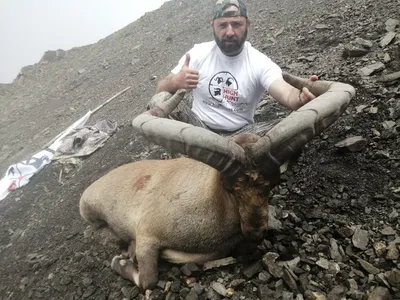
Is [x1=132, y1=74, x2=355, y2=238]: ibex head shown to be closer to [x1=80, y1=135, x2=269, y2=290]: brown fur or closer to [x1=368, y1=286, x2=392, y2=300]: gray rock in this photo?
[x1=80, y1=135, x2=269, y2=290]: brown fur

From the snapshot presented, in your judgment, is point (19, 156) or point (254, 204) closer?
point (254, 204)

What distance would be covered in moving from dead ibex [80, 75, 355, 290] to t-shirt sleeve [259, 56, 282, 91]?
99 cm

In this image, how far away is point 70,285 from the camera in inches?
178

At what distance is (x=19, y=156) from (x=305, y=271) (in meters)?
10.7

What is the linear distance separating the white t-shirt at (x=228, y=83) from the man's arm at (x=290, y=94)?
1.03 ft

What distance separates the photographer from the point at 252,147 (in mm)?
3129

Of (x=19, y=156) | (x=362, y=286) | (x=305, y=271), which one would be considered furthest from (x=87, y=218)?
(x=19, y=156)

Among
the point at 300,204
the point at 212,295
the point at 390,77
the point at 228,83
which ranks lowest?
the point at 300,204

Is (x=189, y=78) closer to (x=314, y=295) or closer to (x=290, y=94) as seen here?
(x=290, y=94)

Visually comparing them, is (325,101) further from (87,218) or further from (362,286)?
(87,218)

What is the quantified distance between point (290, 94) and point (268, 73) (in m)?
0.80

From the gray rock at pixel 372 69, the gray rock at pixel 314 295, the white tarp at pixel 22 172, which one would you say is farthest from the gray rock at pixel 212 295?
the white tarp at pixel 22 172

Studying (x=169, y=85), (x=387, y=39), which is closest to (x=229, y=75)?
(x=169, y=85)

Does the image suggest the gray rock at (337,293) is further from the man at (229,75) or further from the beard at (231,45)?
the beard at (231,45)
